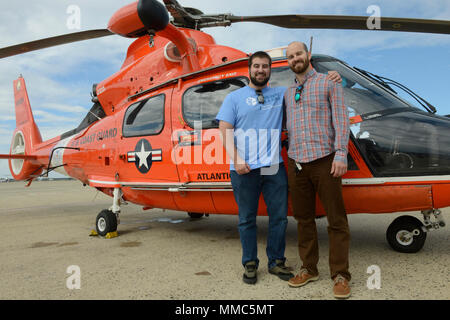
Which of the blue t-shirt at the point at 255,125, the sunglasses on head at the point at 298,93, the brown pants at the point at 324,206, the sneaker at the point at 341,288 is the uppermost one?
the sunglasses on head at the point at 298,93

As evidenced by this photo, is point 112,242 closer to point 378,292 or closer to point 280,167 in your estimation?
point 280,167

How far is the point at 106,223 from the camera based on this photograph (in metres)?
5.00

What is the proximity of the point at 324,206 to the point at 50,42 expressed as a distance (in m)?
5.56

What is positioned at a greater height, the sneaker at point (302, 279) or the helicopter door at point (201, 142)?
the helicopter door at point (201, 142)

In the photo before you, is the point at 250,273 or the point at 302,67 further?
the point at 250,273

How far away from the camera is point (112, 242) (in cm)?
466

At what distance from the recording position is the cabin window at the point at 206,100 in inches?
155

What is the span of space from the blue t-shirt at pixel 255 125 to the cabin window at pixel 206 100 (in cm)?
98

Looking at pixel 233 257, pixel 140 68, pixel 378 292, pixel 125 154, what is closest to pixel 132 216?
pixel 125 154

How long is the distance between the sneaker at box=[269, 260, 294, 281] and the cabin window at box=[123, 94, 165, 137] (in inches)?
101

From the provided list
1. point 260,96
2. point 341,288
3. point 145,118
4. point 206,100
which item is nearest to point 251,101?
point 260,96

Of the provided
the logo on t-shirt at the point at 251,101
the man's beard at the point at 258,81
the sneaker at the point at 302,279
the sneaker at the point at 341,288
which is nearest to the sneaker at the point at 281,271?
the sneaker at the point at 302,279

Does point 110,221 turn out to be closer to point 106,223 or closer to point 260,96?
point 106,223

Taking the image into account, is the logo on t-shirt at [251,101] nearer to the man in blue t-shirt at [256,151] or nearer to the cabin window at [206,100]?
the man in blue t-shirt at [256,151]
